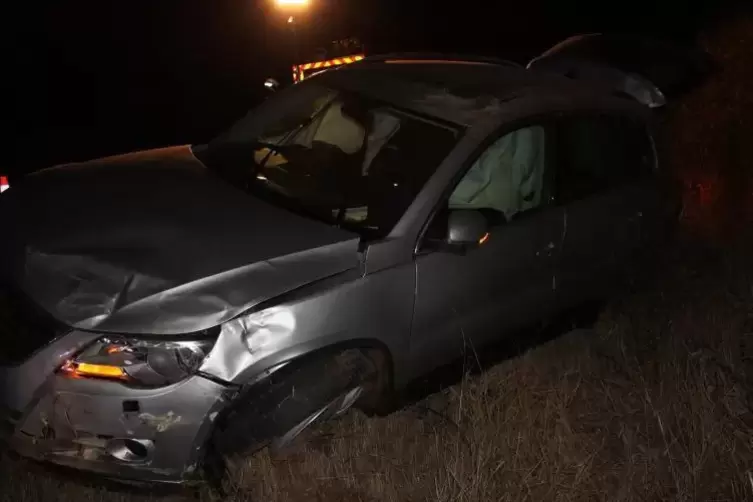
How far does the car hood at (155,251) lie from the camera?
3027 mm

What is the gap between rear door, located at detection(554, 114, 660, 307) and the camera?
14.3 feet

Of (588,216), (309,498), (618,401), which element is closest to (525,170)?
(588,216)

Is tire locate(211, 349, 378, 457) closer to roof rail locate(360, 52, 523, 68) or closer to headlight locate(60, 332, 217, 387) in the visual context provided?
headlight locate(60, 332, 217, 387)

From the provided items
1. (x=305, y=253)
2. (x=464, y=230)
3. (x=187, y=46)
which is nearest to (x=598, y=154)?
(x=464, y=230)

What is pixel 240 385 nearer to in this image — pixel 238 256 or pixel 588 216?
pixel 238 256

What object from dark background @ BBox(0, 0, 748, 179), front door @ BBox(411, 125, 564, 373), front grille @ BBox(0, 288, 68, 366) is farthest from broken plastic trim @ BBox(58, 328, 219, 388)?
dark background @ BBox(0, 0, 748, 179)

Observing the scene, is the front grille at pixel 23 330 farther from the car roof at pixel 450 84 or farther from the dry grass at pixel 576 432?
the car roof at pixel 450 84

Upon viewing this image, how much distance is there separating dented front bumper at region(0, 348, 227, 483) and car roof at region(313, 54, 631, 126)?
6.05 feet

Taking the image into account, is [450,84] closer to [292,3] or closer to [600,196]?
[600,196]

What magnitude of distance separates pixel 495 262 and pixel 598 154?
111 cm

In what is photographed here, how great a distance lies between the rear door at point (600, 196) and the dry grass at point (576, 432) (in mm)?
397

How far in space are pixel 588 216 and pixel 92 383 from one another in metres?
2.63

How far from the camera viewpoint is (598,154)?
15.1 feet

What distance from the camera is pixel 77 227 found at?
11.5 ft
